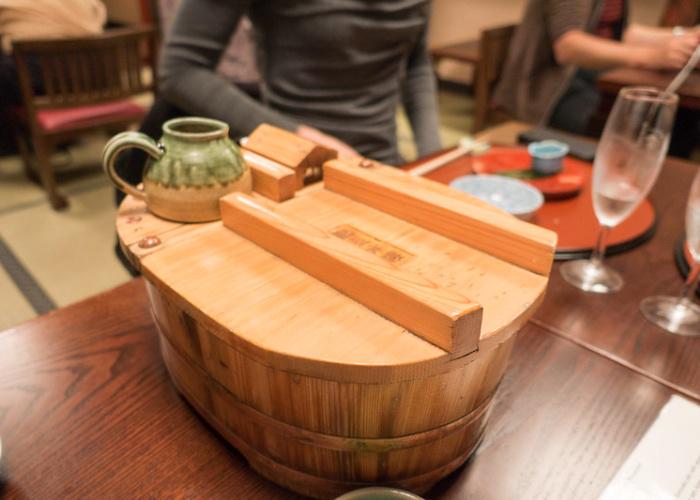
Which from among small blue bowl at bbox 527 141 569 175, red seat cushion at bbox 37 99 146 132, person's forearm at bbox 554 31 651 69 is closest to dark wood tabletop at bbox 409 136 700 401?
small blue bowl at bbox 527 141 569 175

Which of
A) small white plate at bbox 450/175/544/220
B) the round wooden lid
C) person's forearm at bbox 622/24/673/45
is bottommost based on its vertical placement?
small white plate at bbox 450/175/544/220

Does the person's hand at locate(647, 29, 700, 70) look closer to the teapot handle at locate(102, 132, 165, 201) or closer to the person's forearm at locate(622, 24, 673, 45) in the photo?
the person's forearm at locate(622, 24, 673, 45)

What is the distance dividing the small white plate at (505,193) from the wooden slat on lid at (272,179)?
46 cm

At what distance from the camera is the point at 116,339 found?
83 cm

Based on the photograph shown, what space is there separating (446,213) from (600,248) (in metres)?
0.44

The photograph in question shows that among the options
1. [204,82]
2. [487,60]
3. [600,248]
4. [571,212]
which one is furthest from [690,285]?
[487,60]

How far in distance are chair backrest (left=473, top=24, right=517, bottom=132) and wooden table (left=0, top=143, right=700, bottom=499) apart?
314cm

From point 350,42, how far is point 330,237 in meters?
1.06

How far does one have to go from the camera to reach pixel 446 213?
69 centimetres

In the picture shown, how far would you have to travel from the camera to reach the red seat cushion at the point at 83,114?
121 inches

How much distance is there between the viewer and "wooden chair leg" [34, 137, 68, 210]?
312 centimetres

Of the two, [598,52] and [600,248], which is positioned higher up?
Answer: [598,52]

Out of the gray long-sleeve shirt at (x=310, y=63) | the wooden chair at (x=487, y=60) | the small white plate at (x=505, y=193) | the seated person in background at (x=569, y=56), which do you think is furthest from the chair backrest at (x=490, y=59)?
the small white plate at (x=505, y=193)

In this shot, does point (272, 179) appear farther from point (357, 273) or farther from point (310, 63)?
point (310, 63)
